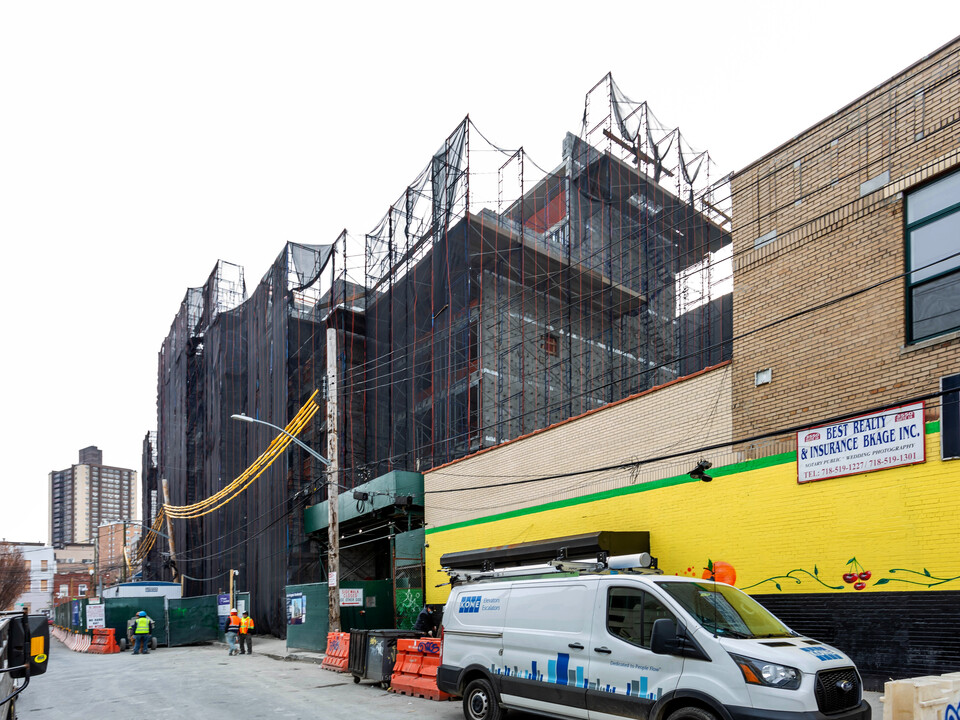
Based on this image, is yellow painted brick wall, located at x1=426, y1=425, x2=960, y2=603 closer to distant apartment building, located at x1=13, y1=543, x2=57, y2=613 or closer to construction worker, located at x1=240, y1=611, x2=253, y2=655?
construction worker, located at x1=240, y1=611, x2=253, y2=655

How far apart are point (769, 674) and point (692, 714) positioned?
88 cm

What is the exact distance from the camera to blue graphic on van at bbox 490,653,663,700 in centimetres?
817

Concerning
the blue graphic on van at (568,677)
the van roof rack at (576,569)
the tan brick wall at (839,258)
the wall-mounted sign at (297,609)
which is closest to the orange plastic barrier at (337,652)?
the wall-mounted sign at (297,609)

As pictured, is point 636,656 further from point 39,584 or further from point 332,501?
point 39,584

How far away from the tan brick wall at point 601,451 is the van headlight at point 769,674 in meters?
6.82

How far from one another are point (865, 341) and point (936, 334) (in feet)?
3.34

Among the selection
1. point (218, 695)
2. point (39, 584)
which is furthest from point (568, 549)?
point (39, 584)

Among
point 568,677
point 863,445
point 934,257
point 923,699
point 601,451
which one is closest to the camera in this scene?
point 923,699

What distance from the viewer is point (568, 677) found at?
29.8 feet

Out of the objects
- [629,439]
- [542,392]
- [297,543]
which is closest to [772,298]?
[629,439]

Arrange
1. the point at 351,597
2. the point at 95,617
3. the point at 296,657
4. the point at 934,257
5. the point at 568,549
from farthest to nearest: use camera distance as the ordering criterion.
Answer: the point at 95,617, the point at 351,597, the point at 296,657, the point at 568,549, the point at 934,257

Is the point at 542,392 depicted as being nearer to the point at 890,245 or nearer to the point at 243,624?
the point at 243,624

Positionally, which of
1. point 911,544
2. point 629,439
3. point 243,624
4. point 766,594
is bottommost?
point 243,624

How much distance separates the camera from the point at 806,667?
720 centimetres
